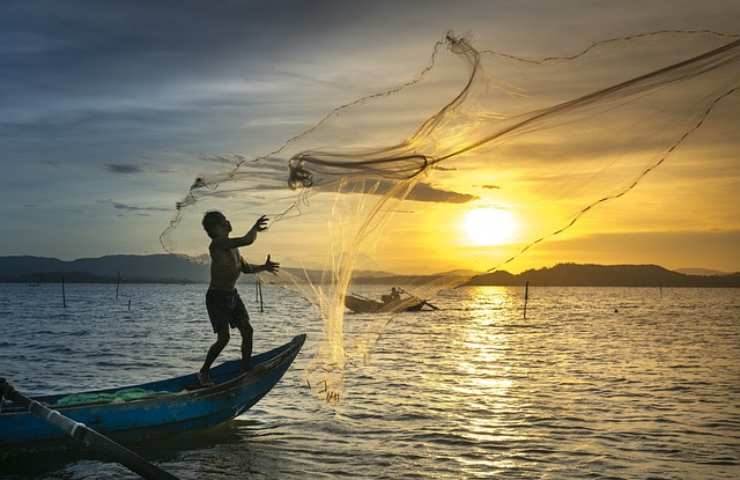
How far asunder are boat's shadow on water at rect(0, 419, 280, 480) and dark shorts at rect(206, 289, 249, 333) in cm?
212

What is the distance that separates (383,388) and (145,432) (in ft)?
31.7

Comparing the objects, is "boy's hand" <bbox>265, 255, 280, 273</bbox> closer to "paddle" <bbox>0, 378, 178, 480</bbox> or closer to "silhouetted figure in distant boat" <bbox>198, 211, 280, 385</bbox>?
"silhouetted figure in distant boat" <bbox>198, 211, 280, 385</bbox>

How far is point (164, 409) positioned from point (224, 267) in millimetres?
2582

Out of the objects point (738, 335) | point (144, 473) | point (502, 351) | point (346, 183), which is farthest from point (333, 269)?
point (738, 335)

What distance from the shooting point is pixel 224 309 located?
12422 millimetres

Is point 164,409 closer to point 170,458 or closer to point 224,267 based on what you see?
point 170,458

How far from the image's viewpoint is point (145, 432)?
12648mm

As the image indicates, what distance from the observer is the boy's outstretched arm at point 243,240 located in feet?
36.2

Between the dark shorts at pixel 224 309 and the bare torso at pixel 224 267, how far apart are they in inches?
5.1

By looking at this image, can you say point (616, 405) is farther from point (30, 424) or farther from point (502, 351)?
point (502, 351)

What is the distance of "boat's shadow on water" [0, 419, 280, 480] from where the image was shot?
11.8 m

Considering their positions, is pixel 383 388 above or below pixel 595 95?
below

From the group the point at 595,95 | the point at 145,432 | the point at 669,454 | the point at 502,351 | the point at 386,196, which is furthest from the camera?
the point at 502,351

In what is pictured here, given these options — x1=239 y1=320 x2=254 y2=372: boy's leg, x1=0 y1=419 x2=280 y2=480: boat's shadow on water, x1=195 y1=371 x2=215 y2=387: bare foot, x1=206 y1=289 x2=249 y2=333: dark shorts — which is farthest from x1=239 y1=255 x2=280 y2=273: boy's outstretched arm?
x1=0 y1=419 x2=280 y2=480: boat's shadow on water
